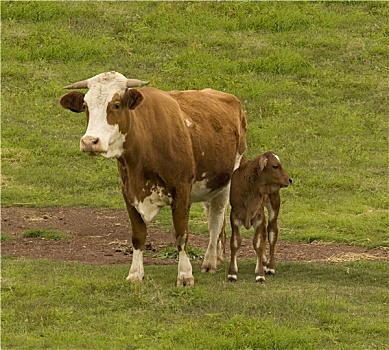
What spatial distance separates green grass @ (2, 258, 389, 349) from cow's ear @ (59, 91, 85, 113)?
6.06 ft

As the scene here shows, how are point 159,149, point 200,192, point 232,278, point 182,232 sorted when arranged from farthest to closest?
point 200,192 < point 232,278 < point 182,232 < point 159,149

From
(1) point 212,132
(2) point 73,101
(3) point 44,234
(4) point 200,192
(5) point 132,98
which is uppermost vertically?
(5) point 132,98

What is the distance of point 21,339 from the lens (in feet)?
33.6

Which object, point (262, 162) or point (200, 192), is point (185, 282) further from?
point (262, 162)

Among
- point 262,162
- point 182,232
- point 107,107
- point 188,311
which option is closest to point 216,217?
point 262,162

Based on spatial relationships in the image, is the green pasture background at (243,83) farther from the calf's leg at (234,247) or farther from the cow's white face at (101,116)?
the cow's white face at (101,116)

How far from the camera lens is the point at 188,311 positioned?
11.3 meters

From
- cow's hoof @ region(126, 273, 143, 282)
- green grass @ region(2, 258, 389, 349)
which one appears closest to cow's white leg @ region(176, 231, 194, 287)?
green grass @ region(2, 258, 389, 349)

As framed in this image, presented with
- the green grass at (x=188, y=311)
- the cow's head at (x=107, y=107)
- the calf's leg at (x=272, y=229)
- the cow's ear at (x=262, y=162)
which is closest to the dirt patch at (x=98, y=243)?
the calf's leg at (x=272, y=229)

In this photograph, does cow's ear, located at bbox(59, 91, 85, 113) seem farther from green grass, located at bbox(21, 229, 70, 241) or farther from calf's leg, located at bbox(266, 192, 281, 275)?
green grass, located at bbox(21, 229, 70, 241)

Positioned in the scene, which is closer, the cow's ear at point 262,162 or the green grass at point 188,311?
the green grass at point 188,311

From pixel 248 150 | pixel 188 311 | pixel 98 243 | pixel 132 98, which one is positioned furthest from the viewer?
pixel 248 150

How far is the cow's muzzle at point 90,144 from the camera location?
1145cm

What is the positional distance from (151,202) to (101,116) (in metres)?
1.27
